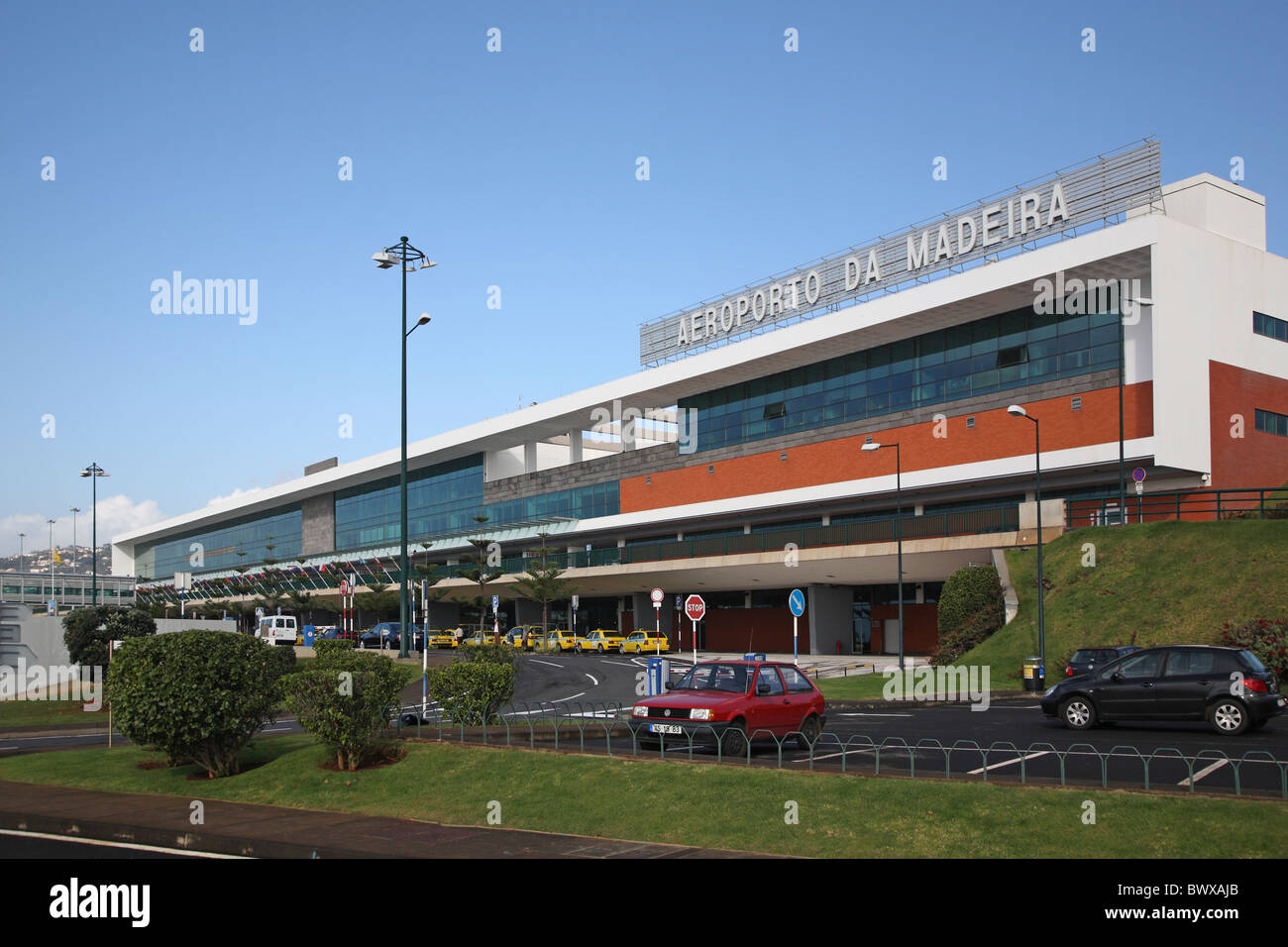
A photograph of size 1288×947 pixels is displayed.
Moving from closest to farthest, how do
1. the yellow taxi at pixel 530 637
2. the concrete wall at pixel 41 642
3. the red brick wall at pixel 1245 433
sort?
1. the concrete wall at pixel 41 642
2. the red brick wall at pixel 1245 433
3. the yellow taxi at pixel 530 637

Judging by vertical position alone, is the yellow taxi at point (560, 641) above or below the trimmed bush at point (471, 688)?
below

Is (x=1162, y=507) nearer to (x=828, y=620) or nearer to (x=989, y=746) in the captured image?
(x=828, y=620)

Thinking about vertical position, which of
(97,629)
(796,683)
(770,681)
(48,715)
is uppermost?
(770,681)

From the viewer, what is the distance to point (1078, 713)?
1980cm

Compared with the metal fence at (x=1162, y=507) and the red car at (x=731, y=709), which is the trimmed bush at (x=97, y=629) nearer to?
the red car at (x=731, y=709)

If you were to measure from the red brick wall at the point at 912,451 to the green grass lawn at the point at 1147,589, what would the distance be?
5.36 meters

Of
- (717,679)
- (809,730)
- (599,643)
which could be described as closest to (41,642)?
(599,643)

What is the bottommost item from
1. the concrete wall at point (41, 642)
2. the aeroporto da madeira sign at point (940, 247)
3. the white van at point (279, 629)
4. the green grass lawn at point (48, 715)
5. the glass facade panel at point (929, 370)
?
the white van at point (279, 629)

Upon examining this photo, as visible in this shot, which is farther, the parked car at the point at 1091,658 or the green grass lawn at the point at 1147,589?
the green grass lawn at the point at 1147,589

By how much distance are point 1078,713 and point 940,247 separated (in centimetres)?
3000

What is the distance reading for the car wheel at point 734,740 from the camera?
48.3 feet

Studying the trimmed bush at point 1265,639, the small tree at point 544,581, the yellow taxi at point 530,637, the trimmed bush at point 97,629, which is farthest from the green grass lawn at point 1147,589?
the yellow taxi at point 530,637
